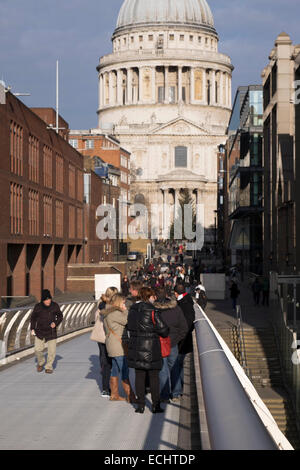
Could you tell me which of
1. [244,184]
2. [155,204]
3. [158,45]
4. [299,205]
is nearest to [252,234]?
[244,184]

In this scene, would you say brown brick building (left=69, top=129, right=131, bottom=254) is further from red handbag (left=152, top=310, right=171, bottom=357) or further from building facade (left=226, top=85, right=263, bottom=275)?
red handbag (left=152, top=310, right=171, bottom=357)

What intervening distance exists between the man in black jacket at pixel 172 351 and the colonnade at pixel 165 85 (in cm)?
17343

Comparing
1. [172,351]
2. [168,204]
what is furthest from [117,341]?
[168,204]

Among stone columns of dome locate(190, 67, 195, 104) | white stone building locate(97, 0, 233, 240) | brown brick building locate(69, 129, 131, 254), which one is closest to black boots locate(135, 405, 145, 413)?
brown brick building locate(69, 129, 131, 254)

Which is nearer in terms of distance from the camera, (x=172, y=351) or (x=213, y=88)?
(x=172, y=351)

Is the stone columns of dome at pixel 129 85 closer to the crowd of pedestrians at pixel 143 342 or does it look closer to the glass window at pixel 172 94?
the glass window at pixel 172 94

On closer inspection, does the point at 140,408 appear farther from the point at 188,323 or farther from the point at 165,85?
the point at 165,85

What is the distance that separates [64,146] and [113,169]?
41.4m

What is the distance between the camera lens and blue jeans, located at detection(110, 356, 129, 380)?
12.1 m

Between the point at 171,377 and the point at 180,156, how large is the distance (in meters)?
159

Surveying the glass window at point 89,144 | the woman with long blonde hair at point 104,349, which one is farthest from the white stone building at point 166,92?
the woman with long blonde hair at point 104,349

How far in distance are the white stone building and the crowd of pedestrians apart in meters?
154

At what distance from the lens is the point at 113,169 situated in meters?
103

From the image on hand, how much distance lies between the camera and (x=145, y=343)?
36.1ft
